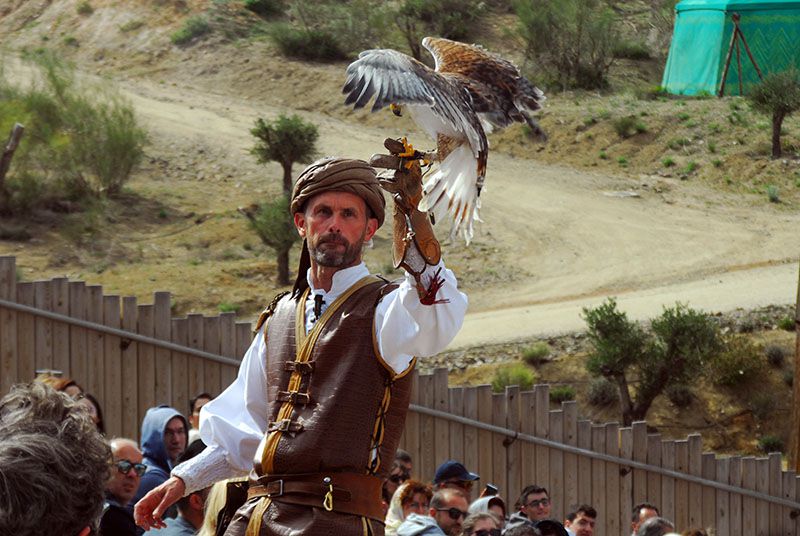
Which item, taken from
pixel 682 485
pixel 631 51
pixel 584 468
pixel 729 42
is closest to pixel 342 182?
pixel 584 468

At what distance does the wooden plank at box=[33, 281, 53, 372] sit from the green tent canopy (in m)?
24.5

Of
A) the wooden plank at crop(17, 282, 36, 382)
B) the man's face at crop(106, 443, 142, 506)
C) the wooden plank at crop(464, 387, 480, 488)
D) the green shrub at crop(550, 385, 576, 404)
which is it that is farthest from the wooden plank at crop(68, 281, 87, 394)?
the green shrub at crop(550, 385, 576, 404)

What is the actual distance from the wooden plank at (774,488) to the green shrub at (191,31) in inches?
1020

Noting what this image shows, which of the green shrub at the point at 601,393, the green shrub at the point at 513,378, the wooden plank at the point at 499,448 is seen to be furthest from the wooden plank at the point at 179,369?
the green shrub at the point at 601,393

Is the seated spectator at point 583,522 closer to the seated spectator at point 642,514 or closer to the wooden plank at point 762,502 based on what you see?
the seated spectator at point 642,514

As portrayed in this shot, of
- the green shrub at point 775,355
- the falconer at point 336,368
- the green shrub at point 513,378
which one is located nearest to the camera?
the falconer at point 336,368

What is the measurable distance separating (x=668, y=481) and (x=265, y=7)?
29210 mm

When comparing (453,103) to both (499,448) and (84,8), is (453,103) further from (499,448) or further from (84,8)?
(84,8)

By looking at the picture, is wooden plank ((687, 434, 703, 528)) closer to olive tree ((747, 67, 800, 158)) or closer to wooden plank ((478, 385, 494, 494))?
wooden plank ((478, 385, 494, 494))

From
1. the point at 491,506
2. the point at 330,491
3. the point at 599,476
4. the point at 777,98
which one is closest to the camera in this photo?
the point at 330,491

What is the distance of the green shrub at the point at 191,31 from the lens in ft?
116

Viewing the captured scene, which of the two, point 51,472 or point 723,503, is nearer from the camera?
point 51,472

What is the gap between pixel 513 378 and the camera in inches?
706

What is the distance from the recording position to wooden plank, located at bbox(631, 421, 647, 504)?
1096 cm
